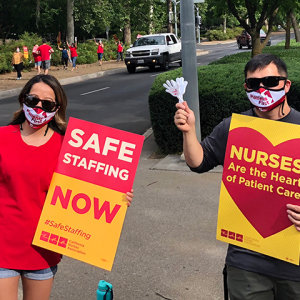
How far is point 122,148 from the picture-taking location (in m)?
2.91

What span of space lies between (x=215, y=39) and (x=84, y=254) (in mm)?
77061

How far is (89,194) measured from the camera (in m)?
2.88

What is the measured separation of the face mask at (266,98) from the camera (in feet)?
8.43

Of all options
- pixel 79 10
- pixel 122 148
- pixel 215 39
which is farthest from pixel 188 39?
pixel 215 39

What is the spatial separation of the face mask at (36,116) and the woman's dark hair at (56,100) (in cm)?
10

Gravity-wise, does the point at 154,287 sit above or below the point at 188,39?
below

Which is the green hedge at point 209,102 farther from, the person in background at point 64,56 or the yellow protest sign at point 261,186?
the person in background at point 64,56

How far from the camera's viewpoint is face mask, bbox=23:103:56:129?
291cm

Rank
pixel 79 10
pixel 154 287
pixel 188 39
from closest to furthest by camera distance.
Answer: pixel 154 287 < pixel 188 39 < pixel 79 10

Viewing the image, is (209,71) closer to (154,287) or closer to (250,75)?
(154,287)

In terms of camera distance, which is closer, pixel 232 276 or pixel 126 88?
pixel 232 276

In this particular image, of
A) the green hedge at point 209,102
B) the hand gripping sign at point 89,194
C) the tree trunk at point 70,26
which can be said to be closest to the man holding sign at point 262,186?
the hand gripping sign at point 89,194

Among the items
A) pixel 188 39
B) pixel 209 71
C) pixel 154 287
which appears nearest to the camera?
pixel 154 287

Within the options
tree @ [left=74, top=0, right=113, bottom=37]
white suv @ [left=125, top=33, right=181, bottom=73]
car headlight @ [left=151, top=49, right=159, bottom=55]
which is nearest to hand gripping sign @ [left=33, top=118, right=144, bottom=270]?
white suv @ [left=125, top=33, right=181, bottom=73]
